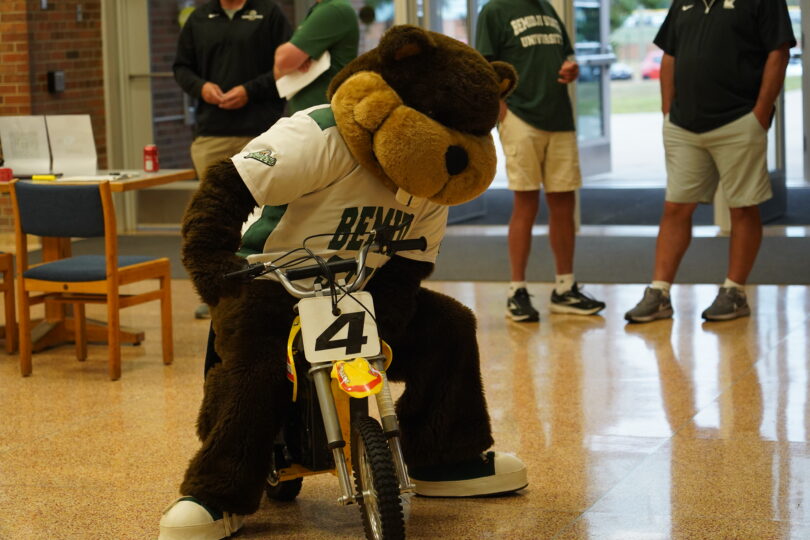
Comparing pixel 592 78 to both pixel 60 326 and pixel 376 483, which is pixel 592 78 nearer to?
pixel 60 326

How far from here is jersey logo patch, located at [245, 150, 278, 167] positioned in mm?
2654

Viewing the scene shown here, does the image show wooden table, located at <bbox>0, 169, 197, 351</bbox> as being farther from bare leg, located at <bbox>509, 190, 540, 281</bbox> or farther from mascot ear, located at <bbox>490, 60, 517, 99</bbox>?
mascot ear, located at <bbox>490, 60, 517, 99</bbox>

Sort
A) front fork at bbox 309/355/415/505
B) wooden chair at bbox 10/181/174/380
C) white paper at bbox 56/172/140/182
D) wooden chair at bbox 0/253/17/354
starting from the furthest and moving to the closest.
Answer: wooden chair at bbox 0/253/17/354 < white paper at bbox 56/172/140/182 < wooden chair at bbox 10/181/174/380 < front fork at bbox 309/355/415/505

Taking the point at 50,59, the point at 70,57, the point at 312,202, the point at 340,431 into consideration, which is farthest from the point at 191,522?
the point at 70,57

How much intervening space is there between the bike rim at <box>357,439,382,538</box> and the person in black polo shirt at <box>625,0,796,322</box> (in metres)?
2.96

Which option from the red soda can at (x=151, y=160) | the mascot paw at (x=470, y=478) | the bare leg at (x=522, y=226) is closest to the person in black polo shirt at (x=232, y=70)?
the red soda can at (x=151, y=160)

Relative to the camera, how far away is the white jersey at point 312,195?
2.67m

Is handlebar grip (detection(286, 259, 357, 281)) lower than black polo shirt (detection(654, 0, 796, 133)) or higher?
lower

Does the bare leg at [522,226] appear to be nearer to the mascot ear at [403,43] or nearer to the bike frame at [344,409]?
the mascot ear at [403,43]

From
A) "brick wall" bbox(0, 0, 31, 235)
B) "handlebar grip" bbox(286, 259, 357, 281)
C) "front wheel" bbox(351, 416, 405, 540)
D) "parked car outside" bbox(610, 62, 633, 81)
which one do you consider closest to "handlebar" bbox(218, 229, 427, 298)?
"handlebar grip" bbox(286, 259, 357, 281)

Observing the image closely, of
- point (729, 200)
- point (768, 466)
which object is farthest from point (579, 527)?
point (729, 200)

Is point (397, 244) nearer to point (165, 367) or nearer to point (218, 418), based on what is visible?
point (218, 418)

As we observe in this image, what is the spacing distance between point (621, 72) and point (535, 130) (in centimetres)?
511

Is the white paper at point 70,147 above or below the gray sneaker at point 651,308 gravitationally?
above
